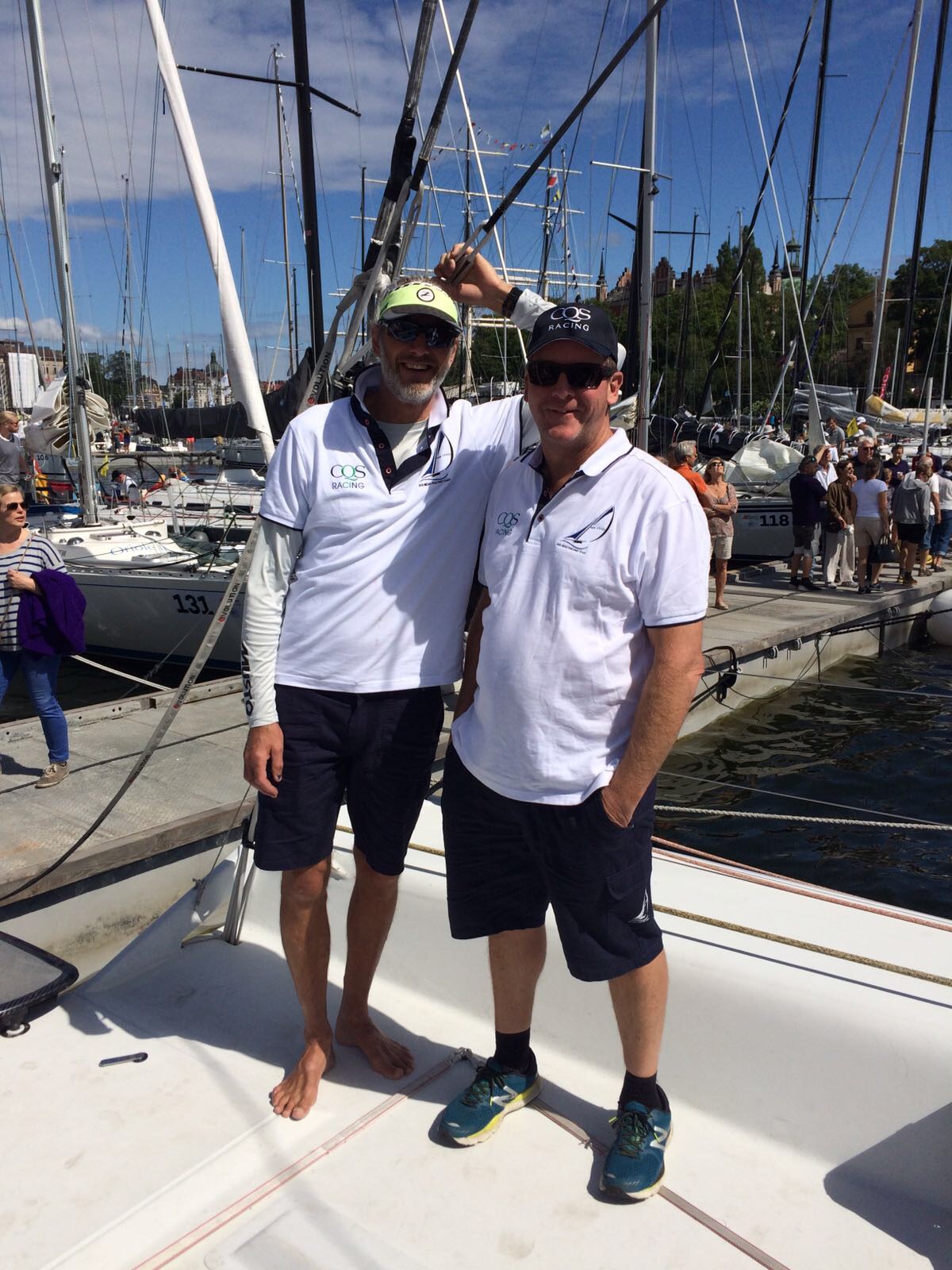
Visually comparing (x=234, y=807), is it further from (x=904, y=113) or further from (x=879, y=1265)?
(x=904, y=113)

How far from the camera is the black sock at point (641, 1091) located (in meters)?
2.02

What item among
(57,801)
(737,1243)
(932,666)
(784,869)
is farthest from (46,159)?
(737,1243)

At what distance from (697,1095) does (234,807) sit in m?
2.98

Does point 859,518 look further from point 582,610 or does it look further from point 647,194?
point 582,610

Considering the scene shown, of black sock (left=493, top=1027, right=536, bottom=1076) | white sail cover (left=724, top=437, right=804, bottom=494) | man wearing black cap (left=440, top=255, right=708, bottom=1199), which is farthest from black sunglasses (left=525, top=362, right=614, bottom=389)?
white sail cover (left=724, top=437, right=804, bottom=494)

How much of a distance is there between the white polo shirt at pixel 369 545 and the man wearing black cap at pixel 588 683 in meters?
0.14

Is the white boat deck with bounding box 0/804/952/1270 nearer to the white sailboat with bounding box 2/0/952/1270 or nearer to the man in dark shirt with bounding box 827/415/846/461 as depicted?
the white sailboat with bounding box 2/0/952/1270

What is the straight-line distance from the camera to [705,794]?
7.71 meters

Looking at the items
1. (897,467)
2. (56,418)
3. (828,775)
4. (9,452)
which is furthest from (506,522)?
(897,467)

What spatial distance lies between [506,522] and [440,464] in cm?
28

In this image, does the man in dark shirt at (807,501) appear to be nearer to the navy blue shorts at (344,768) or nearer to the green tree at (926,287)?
the navy blue shorts at (344,768)

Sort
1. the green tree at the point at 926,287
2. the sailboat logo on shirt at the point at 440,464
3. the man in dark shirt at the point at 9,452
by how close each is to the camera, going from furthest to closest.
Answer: the green tree at the point at 926,287 < the man in dark shirt at the point at 9,452 < the sailboat logo on shirt at the point at 440,464

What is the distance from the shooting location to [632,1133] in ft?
6.55

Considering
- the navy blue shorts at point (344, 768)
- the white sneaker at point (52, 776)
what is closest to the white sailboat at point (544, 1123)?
the navy blue shorts at point (344, 768)
